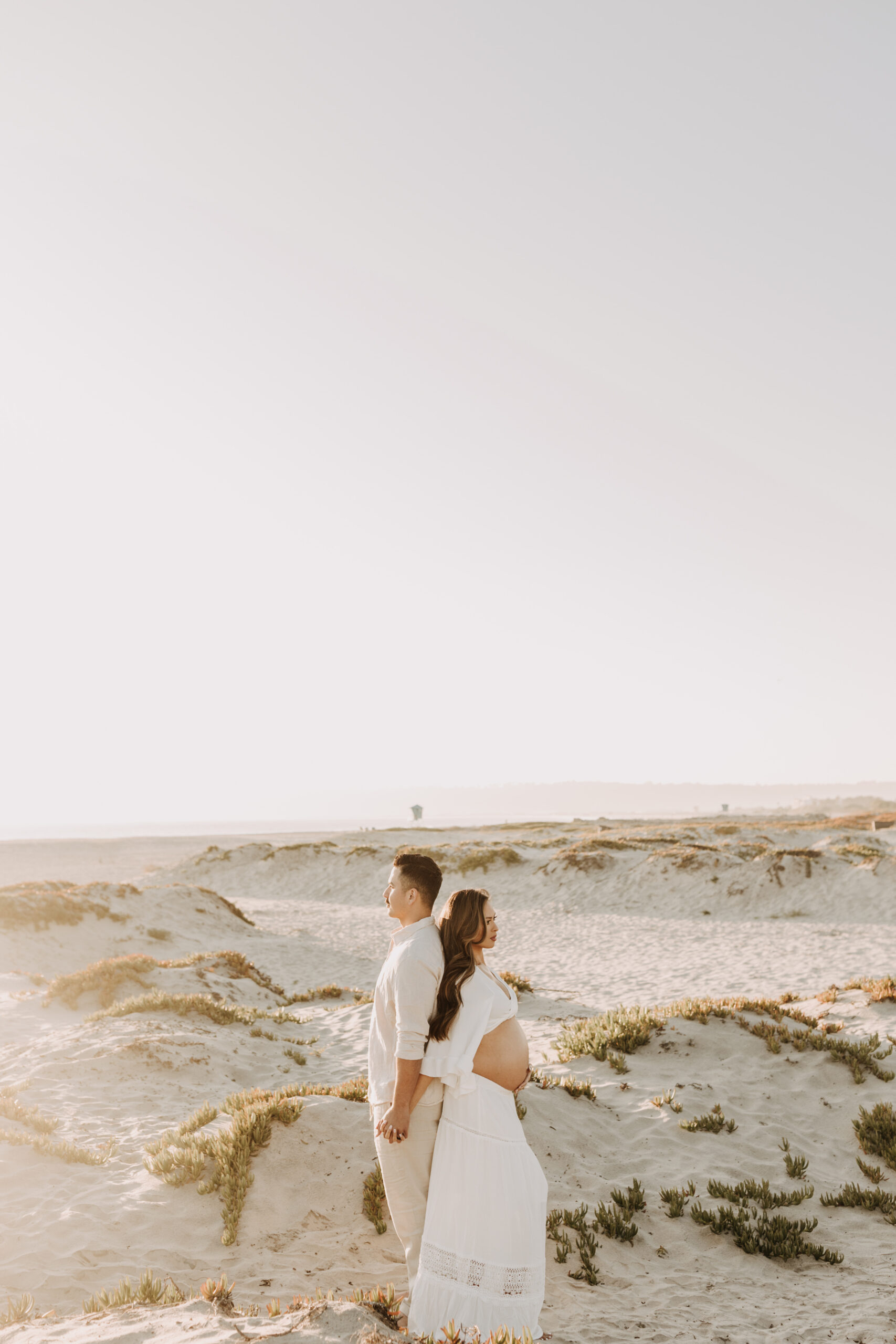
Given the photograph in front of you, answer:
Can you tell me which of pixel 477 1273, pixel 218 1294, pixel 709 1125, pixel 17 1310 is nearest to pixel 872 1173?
pixel 709 1125

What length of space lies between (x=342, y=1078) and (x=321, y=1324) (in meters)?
7.10

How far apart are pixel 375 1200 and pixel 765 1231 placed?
324 centimetres

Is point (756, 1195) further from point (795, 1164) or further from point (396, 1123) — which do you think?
point (396, 1123)

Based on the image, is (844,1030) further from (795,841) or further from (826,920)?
(795,841)

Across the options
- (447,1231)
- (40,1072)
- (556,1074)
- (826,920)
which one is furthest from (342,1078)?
(826,920)

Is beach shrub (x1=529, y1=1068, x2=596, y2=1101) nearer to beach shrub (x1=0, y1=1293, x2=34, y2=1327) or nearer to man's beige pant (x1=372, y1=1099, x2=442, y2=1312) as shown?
man's beige pant (x1=372, y1=1099, x2=442, y2=1312)

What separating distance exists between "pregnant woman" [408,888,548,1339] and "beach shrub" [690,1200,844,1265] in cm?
298

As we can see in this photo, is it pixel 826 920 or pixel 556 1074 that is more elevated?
pixel 556 1074

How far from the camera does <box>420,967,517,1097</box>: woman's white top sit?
4258 mm

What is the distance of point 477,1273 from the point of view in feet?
13.7

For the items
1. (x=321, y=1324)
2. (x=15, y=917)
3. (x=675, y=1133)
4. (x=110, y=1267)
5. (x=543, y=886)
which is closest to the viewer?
(x=321, y=1324)

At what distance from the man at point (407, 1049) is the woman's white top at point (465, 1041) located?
3.6 inches

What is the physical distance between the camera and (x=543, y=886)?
31.0 meters

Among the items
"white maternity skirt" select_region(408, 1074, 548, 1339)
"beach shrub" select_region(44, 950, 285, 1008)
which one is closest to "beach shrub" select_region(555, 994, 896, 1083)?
"white maternity skirt" select_region(408, 1074, 548, 1339)
